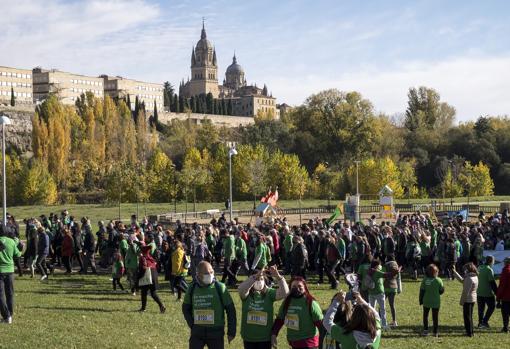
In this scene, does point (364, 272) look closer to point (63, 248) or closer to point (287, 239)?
point (287, 239)

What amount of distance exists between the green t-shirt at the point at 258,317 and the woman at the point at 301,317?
12cm

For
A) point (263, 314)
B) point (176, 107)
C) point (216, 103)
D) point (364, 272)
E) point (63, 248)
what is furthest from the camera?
point (216, 103)

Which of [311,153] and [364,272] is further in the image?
[311,153]

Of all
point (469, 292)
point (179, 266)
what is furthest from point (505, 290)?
point (179, 266)

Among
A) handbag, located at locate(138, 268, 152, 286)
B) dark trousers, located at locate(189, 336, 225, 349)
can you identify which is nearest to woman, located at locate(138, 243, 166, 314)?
handbag, located at locate(138, 268, 152, 286)

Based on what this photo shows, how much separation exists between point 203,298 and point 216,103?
470ft

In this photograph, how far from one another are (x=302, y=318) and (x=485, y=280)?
7112 millimetres

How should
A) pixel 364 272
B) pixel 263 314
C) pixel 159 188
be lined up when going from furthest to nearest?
pixel 159 188 → pixel 364 272 → pixel 263 314

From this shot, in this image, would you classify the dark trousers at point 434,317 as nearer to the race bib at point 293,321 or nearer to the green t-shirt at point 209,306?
the race bib at point 293,321

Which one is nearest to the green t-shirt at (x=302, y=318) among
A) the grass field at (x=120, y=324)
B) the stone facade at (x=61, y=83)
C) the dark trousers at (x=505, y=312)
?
the grass field at (x=120, y=324)

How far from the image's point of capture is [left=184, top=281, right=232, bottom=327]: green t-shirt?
8.26 m

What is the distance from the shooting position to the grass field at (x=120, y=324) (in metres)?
11.6

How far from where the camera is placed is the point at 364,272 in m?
13.4

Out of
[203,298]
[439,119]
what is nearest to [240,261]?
[203,298]
